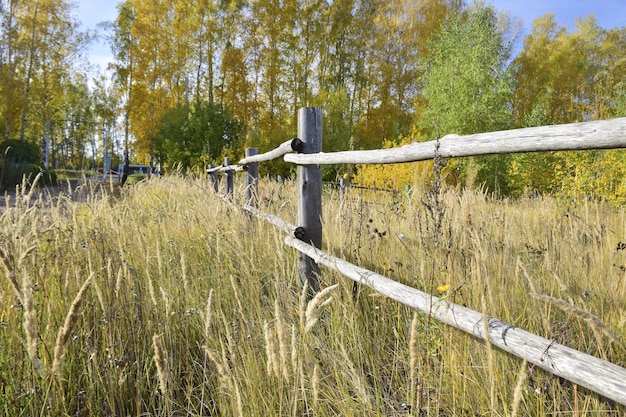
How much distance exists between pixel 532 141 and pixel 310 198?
69.2 inches

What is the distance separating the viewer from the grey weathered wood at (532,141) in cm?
114

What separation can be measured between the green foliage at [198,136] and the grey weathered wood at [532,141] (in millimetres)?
13787

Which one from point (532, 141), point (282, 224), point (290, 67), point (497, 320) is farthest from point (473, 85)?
point (497, 320)

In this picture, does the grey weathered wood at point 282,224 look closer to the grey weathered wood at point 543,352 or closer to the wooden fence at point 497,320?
the wooden fence at point 497,320

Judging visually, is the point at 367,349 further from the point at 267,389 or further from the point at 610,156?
the point at 610,156

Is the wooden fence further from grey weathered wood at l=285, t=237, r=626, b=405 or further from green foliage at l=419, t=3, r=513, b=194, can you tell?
green foliage at l=419, t=3, r=513, b=194

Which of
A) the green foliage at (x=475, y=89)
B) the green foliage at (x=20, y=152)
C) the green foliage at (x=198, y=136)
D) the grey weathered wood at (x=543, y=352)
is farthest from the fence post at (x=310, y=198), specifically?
the green foliage at (x=20, y=152)

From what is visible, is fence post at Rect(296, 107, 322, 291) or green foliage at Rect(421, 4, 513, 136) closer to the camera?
fence post at Rect(296, 107, 322, 291)

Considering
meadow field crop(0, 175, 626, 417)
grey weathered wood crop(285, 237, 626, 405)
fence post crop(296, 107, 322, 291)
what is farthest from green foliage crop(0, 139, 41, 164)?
grey weathered wood crop(285, 237, 626, 405)

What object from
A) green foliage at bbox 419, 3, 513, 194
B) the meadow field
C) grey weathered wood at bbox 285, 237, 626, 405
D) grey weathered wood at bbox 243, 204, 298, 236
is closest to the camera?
grey weathered wood at bbox 285, 237, 626, 405

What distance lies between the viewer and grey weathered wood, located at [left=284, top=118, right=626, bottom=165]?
114cm

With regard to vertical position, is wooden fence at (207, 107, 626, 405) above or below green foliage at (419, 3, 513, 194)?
below

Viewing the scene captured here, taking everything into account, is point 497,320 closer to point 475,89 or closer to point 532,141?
point 532,141

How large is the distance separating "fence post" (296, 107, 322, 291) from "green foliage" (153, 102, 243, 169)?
41.1 feet
